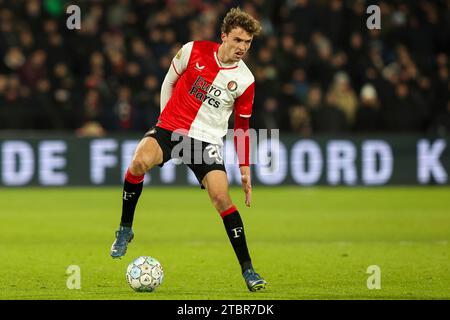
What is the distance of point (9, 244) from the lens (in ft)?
40.3

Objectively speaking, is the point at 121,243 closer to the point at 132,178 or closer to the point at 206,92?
the point at 132,178

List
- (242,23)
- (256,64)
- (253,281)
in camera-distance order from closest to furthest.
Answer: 1. (253,281)
2. (242,23)
3. (256,64)

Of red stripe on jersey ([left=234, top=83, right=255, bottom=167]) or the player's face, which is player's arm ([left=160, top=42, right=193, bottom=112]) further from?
red stripe on jersey ([left=234, top=83, right=255, bottom=167])

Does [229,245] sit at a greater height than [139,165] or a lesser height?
lesser

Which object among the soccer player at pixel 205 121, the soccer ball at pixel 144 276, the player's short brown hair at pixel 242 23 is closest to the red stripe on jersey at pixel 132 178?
the soccer player at pixel 205 121

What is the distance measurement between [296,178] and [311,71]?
2342 mm

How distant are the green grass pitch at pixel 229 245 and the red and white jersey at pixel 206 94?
54.6 inches

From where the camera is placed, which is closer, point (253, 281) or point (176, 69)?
point (253, 281)

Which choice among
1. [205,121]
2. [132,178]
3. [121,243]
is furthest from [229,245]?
[205,121]

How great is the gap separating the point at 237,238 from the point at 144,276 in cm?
84

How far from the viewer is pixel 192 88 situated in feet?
29.5

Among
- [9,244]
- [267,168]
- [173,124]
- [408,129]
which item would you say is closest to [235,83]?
[173,124]

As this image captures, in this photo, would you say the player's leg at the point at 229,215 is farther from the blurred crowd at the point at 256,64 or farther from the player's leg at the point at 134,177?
the blurred crowd at the point at 256,64
